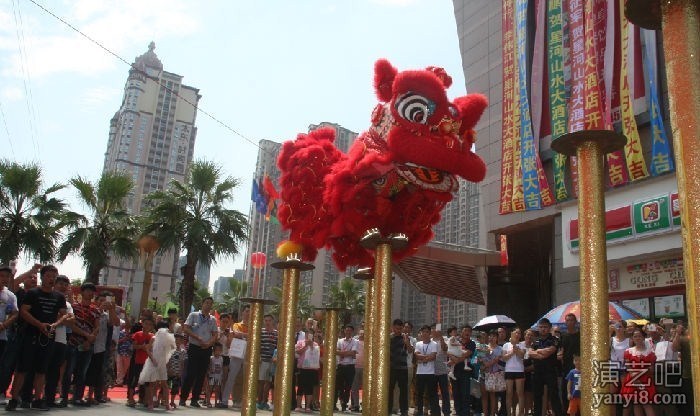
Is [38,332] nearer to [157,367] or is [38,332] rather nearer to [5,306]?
[5,306]

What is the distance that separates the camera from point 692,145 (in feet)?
4.56

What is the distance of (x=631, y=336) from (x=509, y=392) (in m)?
1.68

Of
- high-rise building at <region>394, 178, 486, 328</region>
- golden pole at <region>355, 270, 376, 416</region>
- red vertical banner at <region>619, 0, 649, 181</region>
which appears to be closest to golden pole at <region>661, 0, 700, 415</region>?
golden pole at <region>355, 270, 376, 416</region>

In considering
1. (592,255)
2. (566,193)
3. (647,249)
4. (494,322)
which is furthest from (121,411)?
(566,193)

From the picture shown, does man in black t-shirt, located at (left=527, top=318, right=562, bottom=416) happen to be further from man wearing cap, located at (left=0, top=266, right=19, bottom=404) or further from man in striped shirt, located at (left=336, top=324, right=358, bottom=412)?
man wearing cap, located at (left=0, top=266, right=19, bottom=404)

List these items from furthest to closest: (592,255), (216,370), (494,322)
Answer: (494,322) → (216,370) → (592,255)

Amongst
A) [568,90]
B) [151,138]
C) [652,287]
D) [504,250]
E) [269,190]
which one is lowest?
[269,190]

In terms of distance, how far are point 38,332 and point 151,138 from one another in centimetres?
5250

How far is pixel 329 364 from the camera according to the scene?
3812 millimetres

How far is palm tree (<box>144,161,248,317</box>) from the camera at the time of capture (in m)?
14.1

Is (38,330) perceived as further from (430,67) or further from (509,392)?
(509,392)

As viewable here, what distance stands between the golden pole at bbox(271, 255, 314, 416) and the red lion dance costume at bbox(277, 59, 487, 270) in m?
0.34

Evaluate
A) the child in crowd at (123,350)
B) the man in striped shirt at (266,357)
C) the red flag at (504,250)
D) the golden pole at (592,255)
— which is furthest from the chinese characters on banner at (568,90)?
Answer: the golden pole at (592,255)

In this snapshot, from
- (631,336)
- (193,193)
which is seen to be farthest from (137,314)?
(631,336)
